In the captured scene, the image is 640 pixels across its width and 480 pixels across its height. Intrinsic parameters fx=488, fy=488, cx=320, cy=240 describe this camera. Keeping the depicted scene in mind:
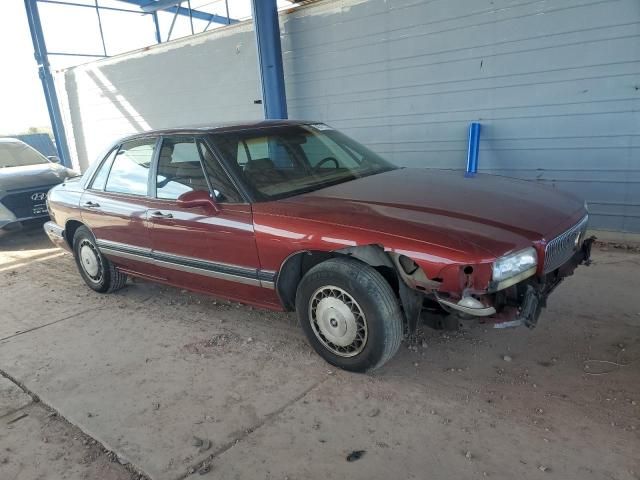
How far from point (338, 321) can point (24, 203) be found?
242 inches

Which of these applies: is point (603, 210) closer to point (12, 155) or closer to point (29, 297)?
point (29, 297)

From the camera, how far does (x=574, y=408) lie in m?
2.62

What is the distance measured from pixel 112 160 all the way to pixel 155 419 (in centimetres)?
265

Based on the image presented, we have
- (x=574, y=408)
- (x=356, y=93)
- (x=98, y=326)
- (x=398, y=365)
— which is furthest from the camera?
(x=356, y=93)

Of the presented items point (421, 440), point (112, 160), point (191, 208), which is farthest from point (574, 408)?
point (112, 160)

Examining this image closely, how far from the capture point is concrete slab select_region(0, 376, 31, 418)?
303 centimetres

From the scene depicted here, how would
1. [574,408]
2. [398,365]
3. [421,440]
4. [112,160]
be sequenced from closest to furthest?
1. [421,440]
2. [574,408]
3. [398,365]
4. [112,160]

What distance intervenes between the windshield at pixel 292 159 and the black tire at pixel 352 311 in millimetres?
711

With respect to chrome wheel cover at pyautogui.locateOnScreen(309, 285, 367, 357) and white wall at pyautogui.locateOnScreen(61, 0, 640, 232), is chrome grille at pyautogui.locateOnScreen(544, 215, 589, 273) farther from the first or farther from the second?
white wall at pyautogui.locateOnScreen(61, 0, 640, 232)

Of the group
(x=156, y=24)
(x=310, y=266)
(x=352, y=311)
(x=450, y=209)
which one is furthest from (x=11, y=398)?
(x=156, y=24)

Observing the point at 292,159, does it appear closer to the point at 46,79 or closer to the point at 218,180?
the point at 218,180

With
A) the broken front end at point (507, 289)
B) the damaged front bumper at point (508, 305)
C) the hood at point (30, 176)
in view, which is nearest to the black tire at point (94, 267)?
the hood at point (30, 176)

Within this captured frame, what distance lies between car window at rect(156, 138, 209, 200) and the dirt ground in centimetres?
114

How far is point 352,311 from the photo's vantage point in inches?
116
